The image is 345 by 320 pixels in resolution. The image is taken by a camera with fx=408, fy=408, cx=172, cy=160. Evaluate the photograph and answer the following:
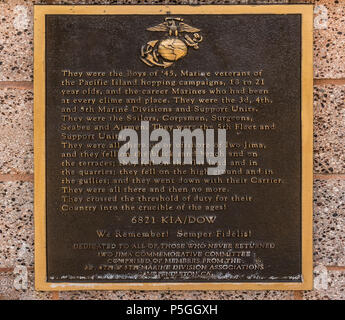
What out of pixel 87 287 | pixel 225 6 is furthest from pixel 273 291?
pixel 225 6

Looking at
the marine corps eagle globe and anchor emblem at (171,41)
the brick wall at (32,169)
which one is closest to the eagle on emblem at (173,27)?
the marine corps eagle globe and anchor emblem at (171,41)

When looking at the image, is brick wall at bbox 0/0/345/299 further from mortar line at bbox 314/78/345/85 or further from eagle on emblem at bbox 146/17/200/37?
eagle on emblem at bbox 146/17/200/37

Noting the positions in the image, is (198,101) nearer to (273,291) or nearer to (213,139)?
(213,139)

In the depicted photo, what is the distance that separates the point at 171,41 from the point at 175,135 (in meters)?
0.61

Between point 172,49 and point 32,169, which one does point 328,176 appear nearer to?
point 172,49

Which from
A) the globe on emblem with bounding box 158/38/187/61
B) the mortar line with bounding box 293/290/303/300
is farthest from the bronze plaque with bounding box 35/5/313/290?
the mortar line with bounding box 293/290/303/300

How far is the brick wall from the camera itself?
9.00 feet

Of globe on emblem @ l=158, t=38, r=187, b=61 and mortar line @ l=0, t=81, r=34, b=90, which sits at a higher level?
globe on emblem @ l=158, t=38, r=187, b=61

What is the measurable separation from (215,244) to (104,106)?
117 centimetres

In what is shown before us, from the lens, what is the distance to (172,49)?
8.70ft

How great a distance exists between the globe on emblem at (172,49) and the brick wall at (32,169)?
31cm

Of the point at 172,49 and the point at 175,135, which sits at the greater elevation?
the point at 172,49

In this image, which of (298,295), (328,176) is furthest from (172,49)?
(298,295)

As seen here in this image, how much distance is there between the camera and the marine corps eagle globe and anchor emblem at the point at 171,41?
265 centimetres
